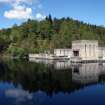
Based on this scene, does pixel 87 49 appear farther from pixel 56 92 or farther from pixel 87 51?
pixel 56 92

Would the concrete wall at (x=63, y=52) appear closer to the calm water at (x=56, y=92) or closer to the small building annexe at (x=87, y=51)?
the small building annexe at (x=87, y=51)

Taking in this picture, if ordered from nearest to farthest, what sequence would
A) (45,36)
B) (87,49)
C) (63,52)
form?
1. (87,49)
2. (63,52)
3. (45,36)

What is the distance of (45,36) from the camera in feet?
337

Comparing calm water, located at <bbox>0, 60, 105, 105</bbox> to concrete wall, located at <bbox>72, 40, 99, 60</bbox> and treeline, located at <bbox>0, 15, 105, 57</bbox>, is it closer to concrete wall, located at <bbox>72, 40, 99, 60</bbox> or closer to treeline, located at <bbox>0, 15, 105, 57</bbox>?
concrete wall, located at <bbox>72, 40, 99, 60</bbox>

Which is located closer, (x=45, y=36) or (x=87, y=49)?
(x=87, y=49)

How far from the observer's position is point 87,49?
68000mm

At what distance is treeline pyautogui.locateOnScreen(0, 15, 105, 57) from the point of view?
9156 centimetres

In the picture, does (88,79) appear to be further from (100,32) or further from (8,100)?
(100,32)

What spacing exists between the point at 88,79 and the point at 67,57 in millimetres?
37160

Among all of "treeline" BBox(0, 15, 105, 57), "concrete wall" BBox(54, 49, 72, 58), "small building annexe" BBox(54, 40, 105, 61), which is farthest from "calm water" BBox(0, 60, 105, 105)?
"treeline" BBox(0, 15, 105, 57)

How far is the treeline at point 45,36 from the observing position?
9156 centimetres

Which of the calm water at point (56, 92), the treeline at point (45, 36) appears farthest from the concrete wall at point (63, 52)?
the calm water at point (56, 92)

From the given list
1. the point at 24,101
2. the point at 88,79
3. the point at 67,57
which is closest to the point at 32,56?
the point at 67,57

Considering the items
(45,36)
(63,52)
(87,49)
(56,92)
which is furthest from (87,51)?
(56,92)
